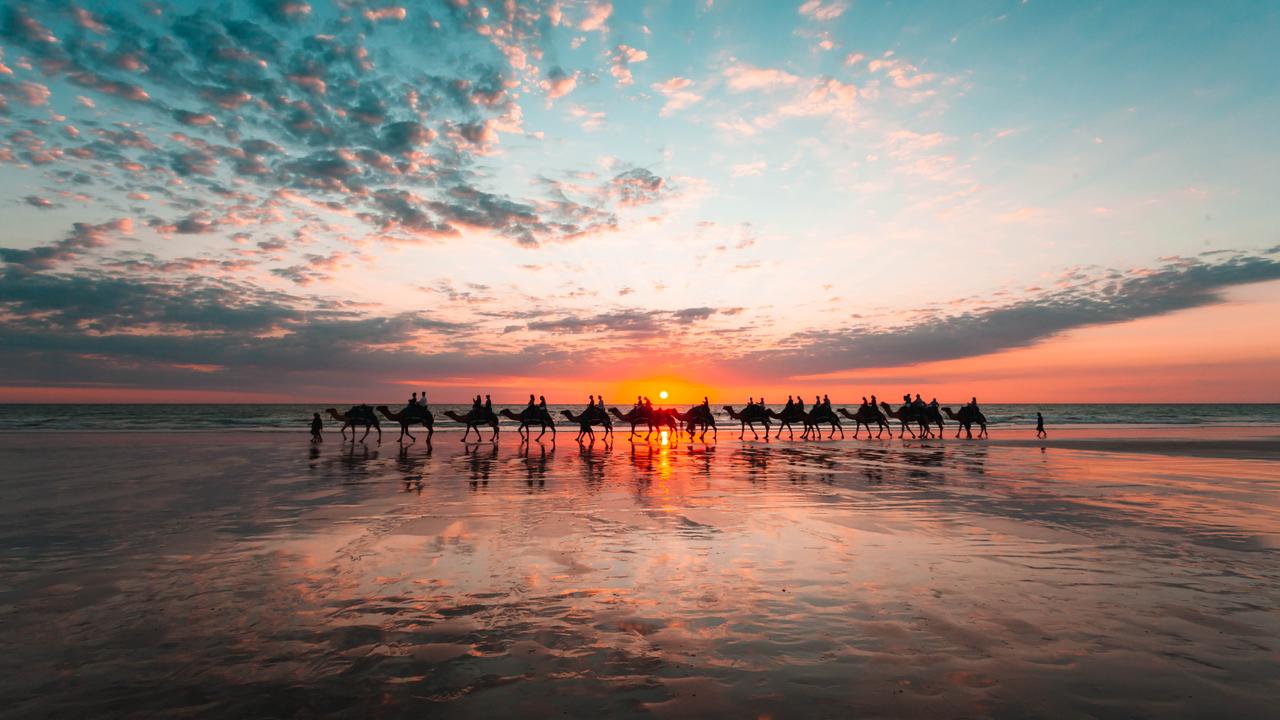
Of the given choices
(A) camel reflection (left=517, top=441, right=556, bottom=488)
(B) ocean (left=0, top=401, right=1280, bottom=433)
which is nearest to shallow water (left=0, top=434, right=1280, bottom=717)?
(A) camel reflection (left=517, top=441, right=556, bottom=488)

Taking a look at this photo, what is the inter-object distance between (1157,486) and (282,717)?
1921 centimetres

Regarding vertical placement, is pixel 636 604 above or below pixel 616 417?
below

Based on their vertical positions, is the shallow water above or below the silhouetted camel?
below

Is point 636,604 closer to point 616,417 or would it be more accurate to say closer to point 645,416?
point 645,416

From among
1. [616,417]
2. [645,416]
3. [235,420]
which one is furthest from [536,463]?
[235,420]

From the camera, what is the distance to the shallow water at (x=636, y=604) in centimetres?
410

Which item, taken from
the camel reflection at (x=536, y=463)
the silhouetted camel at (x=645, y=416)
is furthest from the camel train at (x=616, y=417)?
the camel reflection at (x=536, y=463)

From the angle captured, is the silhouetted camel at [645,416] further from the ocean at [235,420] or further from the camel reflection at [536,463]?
the ocean at [235,420]

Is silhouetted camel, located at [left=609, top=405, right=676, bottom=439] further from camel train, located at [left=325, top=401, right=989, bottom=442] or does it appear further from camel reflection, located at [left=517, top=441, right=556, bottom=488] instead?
camel reflection, located at [left=517, top=441, right=556, bottom=488]

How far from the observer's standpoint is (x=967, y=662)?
4582 mm

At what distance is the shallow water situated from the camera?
4102 mm

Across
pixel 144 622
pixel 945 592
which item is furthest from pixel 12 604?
pixel 945 592

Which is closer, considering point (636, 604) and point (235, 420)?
point (636, 604)

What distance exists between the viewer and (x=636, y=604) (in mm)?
5980
